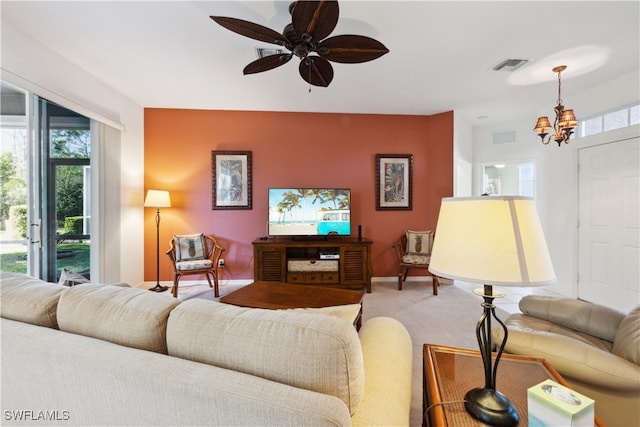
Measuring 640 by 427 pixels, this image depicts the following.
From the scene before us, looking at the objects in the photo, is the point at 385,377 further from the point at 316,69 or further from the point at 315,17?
the point at 316,69

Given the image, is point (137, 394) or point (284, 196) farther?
point (284, 196)

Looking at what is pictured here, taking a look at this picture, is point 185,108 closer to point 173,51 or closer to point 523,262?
point 173,51

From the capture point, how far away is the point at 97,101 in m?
3.17

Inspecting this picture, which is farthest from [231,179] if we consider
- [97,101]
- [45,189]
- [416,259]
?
[416,259]

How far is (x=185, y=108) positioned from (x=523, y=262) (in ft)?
15.1

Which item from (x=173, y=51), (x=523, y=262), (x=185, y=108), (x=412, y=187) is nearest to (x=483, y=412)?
(x=523, y=262)

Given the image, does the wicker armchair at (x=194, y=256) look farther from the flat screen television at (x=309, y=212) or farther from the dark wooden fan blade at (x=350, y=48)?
the dark wooden fan blade at (x=350, y=48)

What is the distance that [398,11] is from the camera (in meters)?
2.04

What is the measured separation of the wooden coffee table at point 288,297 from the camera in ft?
6.88

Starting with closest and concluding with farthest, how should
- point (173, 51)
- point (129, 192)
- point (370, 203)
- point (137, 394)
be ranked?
1. point (137, 394)
2. point (173, 51)
3. point (129, 192)
4. point (370, 203)

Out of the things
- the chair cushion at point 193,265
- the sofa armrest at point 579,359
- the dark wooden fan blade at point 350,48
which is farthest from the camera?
the chair cushion at point 193,265

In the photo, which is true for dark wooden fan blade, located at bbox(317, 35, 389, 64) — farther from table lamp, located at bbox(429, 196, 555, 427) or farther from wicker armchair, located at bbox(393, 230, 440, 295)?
wicker armchair, located at bbox(393, 230, 440, 295)

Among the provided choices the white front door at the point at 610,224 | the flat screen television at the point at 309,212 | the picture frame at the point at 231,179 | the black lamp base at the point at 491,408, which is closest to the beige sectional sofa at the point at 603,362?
the black lamp base at the point at 491,408

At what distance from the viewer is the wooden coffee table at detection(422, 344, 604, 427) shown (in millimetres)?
869
